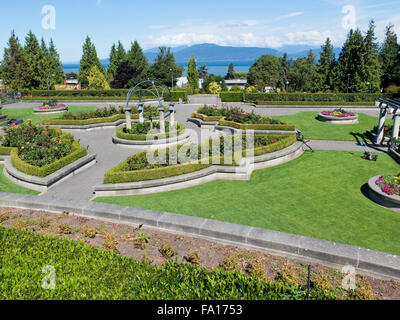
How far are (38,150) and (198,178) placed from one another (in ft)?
32.9

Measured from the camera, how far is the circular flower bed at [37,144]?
56.0 ft

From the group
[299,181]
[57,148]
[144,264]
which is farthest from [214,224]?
[57,148]

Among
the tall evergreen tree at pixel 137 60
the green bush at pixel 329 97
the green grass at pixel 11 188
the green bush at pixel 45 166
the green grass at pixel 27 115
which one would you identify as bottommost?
the green grass at pixel 11 188

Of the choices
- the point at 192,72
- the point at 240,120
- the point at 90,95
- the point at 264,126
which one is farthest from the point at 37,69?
the point at 264,126

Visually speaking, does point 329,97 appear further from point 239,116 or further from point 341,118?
point 239,116

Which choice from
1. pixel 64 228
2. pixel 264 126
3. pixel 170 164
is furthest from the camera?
pixel 264 126

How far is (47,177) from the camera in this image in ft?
49.6

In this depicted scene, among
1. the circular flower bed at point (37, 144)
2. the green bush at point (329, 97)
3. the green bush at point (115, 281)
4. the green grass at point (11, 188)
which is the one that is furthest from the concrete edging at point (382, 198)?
the green bush at point (329, 97)

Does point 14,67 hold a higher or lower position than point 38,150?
higher

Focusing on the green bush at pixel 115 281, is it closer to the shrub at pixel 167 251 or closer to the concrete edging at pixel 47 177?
the shrub at pixel 167 251

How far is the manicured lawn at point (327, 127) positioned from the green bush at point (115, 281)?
19.6 m

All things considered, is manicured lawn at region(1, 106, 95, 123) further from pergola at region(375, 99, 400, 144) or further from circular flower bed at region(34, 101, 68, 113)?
pergola at region(375, 99, 400, 144)

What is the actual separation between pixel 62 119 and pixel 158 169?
66.8ft

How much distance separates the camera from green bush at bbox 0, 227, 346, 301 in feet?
20.6
